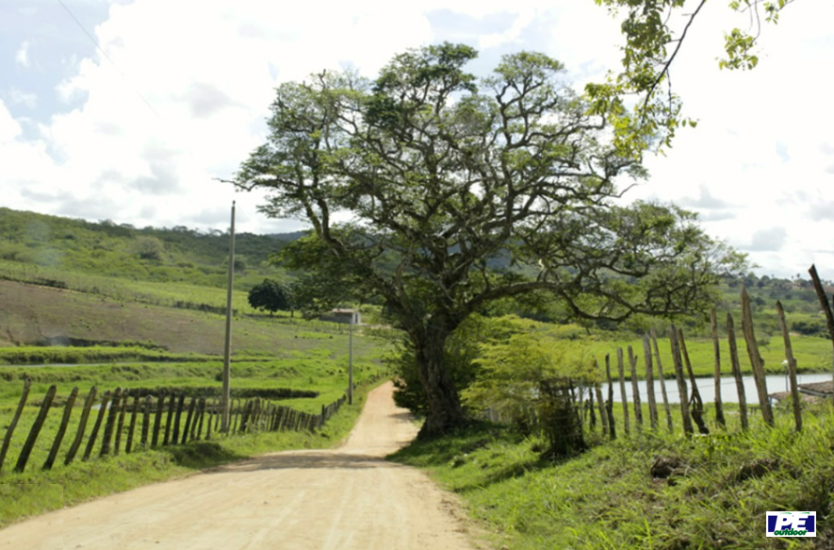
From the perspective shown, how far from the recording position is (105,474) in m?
11.8

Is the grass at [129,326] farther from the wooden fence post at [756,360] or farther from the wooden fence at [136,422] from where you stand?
the wooden fence post at [756,360]

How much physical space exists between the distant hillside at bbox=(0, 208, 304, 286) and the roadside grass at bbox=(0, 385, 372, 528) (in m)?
90.1

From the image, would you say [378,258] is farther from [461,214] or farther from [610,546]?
[610,546]

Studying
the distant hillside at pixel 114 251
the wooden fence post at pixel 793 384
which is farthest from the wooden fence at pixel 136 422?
the distant hillside at pixel 114 251

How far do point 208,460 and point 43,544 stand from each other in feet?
34.3

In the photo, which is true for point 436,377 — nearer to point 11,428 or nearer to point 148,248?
point 11,428

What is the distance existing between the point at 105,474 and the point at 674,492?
30.8ft

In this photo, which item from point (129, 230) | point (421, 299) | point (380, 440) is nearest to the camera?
point (421, 299)

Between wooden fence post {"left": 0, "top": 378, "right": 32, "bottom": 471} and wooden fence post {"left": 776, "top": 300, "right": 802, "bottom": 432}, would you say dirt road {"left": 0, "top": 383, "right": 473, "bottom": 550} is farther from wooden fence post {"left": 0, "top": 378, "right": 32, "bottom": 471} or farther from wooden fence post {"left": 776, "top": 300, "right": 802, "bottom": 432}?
wooden fence post {"left": 776, "top": 300, "right": 802, "bottom": 432}

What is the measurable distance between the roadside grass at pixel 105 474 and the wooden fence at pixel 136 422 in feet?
0.99

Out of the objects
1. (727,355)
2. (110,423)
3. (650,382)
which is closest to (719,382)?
(650,382)

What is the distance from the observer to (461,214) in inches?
880

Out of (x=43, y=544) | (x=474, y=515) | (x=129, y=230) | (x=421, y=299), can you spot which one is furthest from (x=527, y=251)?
(x=129, y=230)

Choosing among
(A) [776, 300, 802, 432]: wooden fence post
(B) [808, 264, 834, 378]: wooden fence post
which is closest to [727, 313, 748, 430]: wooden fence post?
(A) [776, 300, 802, 432]: wooden fence post
